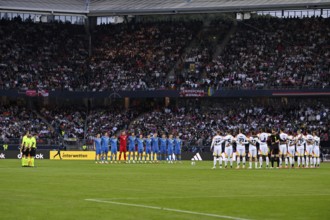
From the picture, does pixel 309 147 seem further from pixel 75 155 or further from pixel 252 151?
pixel 75 155

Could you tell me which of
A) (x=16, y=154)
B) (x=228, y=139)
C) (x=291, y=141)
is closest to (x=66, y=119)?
(x=16, y=154)

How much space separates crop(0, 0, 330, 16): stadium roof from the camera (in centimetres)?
7581

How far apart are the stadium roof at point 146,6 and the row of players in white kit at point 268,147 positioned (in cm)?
2528

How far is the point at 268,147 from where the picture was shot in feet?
162

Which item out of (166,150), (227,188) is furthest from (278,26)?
(227,188)

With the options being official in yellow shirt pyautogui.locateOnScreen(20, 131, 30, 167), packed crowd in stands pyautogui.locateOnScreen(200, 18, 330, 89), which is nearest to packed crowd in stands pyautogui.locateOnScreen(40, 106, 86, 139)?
packed crowd in stands pyautogui.locateOnScreen(200, 18, 330, 89)

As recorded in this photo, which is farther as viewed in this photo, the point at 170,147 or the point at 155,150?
the point at 155,150

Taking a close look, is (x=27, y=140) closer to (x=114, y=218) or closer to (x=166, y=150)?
(x=166, y=150)

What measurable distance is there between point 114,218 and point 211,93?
6324 cm

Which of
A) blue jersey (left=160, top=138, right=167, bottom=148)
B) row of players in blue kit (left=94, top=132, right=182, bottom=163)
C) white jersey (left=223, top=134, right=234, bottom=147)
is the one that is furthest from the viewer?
blue jersey (left=160, top=138, right=167, bottom=148)

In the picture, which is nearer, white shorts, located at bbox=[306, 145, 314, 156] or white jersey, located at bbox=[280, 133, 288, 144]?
white jersey, located at bbox=[280, 133, 288, 144]

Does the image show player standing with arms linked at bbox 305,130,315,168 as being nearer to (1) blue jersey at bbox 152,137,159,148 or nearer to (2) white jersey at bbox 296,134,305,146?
(2) white jersey at bbox 296,134,305,146

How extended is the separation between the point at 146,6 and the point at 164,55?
6899 millimetres

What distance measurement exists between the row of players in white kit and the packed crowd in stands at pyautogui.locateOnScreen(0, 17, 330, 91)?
26.2 meters
